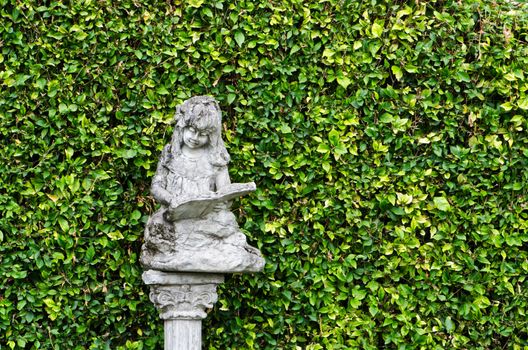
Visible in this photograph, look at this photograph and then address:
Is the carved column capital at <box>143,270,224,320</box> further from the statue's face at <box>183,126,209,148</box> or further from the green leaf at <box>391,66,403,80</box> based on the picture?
the green leaf at <box>391,66,403,80</box>

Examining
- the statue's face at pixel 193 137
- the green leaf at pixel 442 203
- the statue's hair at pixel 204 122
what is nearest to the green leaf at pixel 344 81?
the green leaf at pixel 442 203

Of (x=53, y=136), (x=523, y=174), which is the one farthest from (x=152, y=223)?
(x=523, y=174)

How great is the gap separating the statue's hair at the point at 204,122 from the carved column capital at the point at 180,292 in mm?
651

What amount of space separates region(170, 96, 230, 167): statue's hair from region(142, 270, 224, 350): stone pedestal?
2.16ft

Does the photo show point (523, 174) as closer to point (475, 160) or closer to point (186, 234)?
point (475, 160)

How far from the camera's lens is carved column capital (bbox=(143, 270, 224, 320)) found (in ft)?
14.9

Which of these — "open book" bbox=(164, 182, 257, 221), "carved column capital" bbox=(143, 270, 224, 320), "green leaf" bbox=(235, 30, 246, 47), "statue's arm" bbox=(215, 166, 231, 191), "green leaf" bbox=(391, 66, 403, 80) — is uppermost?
"green leaf" bbox=(235, 30, 246, 47)

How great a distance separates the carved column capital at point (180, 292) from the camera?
4555 mm

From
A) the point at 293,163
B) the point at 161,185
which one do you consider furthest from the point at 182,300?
Answer: the point at 293,163

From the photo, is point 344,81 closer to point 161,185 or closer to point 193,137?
point 193,137

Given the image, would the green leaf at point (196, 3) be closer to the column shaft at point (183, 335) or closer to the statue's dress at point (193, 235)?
the statue's dress at point (193, 235)

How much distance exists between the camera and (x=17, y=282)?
5230 millimetres

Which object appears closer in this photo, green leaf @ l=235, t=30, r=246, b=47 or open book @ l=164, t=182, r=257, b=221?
open book @ l=164, t=182, r=257, b=221

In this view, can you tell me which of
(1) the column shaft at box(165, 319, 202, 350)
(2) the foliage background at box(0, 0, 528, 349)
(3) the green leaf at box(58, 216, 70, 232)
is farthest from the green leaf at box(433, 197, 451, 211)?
(3) the green leaf at box(58, 216, 70, 232)
